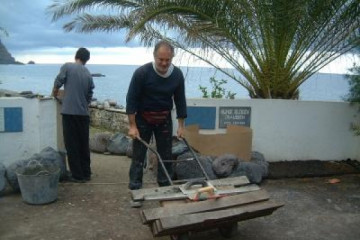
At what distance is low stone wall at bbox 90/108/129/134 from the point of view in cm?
1112

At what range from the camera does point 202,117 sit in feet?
24.2

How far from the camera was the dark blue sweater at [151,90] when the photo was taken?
16.7 feet

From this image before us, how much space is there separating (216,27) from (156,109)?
282 cm

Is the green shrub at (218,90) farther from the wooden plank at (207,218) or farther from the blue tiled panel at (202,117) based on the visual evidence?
the wooden plank at (207,218)

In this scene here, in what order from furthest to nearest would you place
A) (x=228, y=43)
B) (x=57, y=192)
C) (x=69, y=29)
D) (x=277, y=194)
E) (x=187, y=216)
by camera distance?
(x=69, y=29) → (x=228, y=43) → (x=277, y=194) → (x=57, y=192) → (x=187, y=216)

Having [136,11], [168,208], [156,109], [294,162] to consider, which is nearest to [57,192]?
[156,109]

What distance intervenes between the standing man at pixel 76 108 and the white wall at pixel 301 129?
208 centimetres

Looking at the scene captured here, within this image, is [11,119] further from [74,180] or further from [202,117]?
[202,117]

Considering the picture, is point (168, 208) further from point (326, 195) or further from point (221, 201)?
point (326, 195)

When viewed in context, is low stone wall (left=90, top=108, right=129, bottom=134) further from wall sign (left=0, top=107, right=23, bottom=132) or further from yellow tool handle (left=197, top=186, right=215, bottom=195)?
yellow tool handle (left=197, top=186, right=215, bottom=195)

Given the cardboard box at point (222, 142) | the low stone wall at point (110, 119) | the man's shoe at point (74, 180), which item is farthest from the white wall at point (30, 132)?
the low stone wall at point (110, 119)

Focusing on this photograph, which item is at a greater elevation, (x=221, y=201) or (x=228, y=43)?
(x=228, y=43)

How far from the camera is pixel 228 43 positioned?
8.02 meters

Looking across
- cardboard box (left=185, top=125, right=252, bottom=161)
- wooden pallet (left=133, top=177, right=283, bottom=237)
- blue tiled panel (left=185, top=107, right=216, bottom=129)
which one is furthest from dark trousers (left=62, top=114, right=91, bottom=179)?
wooden pallet (left=133, top=177, right=283, bottom=237)
